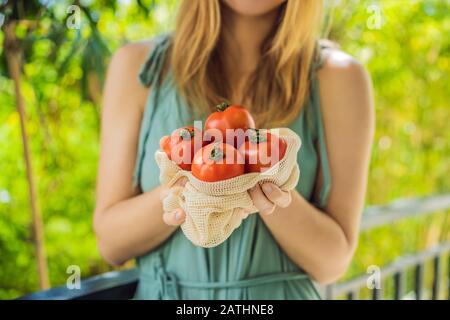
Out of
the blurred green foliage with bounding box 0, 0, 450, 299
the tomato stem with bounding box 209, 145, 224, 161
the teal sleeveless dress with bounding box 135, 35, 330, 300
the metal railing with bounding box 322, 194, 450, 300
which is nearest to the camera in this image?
the tomato stem with bounding box 209, 145, 224, 161

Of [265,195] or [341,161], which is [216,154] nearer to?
[265,195]

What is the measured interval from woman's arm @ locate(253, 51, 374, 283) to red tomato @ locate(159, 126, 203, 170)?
1.06ft

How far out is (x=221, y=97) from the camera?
95 cm

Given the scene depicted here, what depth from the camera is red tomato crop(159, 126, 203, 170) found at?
62cm

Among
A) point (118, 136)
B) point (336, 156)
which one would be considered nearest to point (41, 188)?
point (118, 136)

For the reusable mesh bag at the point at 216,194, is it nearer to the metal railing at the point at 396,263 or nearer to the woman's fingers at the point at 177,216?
the woman's fingers at the point at 177,216

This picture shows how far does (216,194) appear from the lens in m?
0.60

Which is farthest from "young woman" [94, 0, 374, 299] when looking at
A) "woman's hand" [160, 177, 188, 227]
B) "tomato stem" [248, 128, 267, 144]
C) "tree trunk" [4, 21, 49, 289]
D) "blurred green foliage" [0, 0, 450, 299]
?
"blurred green foliage" [0, 0, 450, 299]

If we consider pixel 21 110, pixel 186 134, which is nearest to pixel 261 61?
pixel 186 134

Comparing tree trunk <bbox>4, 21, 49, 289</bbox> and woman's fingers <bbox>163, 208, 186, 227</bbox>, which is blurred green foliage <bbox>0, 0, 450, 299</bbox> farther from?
woman's fingers <bbox>163, 208, 186, 227</bbox>

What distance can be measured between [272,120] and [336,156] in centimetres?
12

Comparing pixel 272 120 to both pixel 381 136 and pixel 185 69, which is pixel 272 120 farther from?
pixel 381 136

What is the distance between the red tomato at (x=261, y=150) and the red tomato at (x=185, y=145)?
5 centimetres
